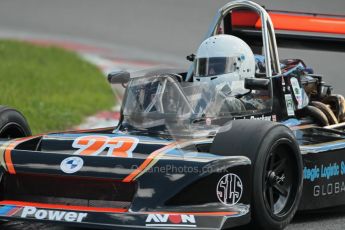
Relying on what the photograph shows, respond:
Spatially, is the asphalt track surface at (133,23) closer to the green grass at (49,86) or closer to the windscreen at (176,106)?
the green grass at (49,86)

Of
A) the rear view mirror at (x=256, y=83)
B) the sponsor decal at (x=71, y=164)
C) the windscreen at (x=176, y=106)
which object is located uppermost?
the rear view mirror at (x=256, y=83)

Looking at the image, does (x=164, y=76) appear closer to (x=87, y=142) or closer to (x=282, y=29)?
(x=87, y=142)

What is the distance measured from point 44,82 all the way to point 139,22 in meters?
6.41

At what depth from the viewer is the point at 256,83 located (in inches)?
273

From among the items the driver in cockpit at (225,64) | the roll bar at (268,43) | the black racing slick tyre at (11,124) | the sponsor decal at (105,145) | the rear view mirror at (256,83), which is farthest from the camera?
the roll bar at (268,43)

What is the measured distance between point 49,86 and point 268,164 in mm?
7958

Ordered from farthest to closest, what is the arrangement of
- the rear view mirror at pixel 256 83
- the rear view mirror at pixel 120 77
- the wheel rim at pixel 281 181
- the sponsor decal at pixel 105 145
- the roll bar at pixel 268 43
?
the roll bar at pixel 268 43, the rear view mirror at pixel 120 77, the rear view mirror at pixel 256 83, the wheel rim at pixel 281 181, the sponsor decal at pixel 105 145

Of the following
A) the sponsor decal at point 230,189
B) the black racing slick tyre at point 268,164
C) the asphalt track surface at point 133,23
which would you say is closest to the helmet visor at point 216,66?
the black racing slick tyre at point 268,164

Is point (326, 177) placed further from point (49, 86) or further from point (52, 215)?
point (49, 86)

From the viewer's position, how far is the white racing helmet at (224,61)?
24.3 ft

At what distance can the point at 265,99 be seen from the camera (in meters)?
7.31

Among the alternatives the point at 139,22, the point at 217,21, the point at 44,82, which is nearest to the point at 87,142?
the point at 217,21

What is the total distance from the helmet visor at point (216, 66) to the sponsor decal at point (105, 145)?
5.20ft

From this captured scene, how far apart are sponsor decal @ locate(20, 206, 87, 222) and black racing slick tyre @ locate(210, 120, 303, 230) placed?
3.14ft
